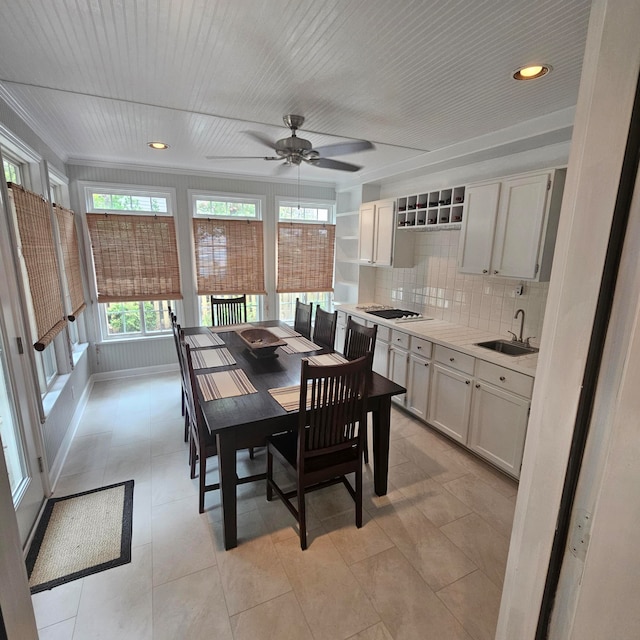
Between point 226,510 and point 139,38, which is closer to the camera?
point 139,38

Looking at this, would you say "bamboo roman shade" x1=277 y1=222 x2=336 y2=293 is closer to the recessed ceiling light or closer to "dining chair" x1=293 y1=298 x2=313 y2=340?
"dining chair" x1=293 y1=298 x2=313 y2=340

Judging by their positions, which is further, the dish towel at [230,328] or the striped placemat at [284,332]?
the dish towel at [230,328]

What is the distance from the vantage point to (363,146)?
2361 millimetres

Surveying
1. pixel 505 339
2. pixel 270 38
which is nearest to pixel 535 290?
pixel 505 339

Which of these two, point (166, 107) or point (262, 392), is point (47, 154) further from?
point (262, 392)

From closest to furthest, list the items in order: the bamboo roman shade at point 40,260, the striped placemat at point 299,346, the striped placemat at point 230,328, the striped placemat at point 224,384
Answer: the striped placemat at point 224,384
the bamboo roman shade at point 40,260
the striped placemat at point 299,346
the striped placemat at point 230,328

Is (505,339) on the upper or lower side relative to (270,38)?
lower

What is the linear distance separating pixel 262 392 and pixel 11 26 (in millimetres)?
2068

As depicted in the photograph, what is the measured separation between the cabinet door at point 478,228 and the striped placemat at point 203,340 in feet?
7.56

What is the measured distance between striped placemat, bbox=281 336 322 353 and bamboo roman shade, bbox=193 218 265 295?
1833 millimetres

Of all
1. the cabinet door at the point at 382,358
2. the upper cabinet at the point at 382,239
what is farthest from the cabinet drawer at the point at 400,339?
the upper cabinet at the point at 382,239

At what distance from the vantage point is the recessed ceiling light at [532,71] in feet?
5.81

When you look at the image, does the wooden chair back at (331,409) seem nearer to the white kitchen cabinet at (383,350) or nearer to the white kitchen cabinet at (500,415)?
the white kitchen cabinet at (500,415)

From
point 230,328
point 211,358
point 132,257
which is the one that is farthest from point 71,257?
point 211,358
